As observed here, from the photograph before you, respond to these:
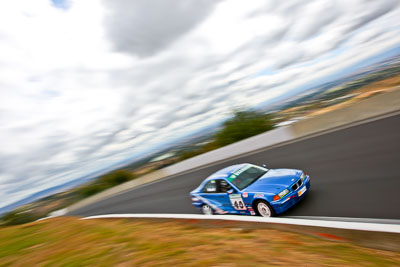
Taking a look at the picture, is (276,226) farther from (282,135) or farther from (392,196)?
(282,135)

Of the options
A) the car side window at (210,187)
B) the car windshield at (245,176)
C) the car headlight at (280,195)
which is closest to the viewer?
the car headlight at (280,195)

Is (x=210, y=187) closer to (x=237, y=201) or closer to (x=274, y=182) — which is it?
(x=237, y=201)

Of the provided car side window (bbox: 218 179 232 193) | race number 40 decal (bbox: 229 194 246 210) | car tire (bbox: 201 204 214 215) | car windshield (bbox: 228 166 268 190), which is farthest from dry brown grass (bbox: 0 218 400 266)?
car windshield (bbox: 228 166 268 190)

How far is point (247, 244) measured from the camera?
4.77 metres

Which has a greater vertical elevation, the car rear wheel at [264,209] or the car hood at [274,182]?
the car hood at [274,182]

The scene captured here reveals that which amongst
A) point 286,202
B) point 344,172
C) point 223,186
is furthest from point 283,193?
point 344,172

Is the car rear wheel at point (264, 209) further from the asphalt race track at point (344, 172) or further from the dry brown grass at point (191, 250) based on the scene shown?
the dry brown grass at point (191, 250)

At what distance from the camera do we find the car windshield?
7.00 metres

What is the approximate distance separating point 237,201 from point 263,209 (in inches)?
28.7

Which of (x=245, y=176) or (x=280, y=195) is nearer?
(x=280, y=195)

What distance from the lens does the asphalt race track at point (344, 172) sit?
19.0 feet

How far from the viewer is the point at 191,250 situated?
4.83 meters

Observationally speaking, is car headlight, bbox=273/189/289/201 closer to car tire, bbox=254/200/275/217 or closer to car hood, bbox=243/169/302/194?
car hood, bbox=243/169/302/194

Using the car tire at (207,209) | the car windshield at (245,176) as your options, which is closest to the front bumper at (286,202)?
the car windshield at (245,176)
